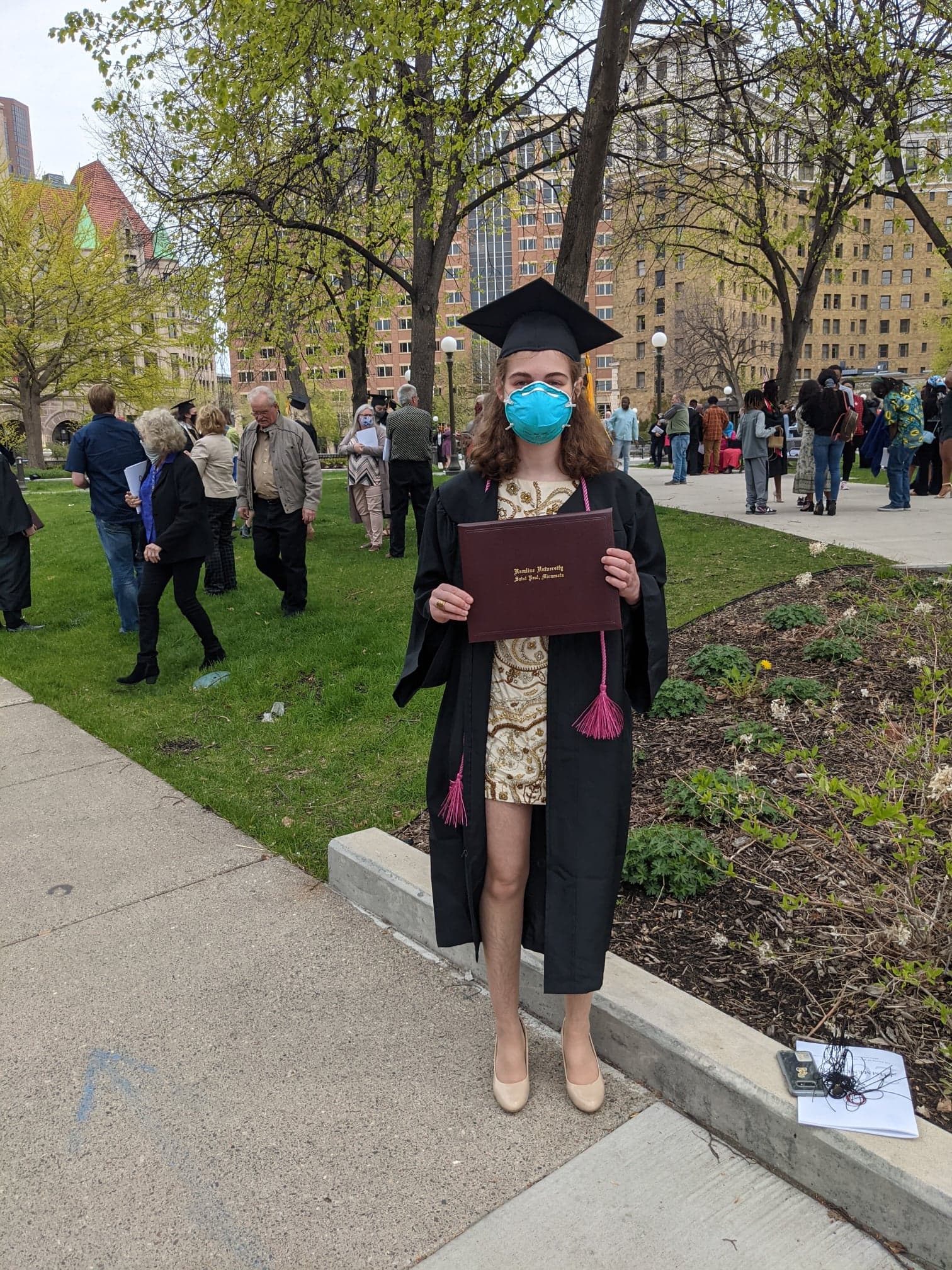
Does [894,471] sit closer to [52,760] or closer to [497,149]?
[497,149]

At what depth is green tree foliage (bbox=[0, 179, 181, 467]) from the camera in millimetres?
36938

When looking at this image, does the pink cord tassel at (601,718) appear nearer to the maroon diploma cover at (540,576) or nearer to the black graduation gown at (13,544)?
the maroon diploma cover at (540,576)

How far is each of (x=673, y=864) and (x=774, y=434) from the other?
1119 centimetres

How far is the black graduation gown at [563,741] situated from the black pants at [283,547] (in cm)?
590

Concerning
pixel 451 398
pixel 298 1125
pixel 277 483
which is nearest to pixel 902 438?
pixel 277 483

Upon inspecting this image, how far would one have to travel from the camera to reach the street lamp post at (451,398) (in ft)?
81.5

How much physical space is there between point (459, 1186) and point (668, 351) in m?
93.9

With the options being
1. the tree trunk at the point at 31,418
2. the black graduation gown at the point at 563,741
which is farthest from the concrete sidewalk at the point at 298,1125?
the tree trunk at the point at 31,418

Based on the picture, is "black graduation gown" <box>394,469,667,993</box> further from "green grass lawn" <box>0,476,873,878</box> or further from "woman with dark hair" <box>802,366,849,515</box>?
"woman with dark hair" <box>802,366,849,515</box>

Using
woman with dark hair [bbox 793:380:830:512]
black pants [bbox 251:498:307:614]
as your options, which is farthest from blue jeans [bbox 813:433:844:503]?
black pants [bbox 251:498:307:614]

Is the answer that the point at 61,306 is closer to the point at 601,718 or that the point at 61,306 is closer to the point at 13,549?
the point at 13,549

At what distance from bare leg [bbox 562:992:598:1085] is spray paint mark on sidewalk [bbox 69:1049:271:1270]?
92cm

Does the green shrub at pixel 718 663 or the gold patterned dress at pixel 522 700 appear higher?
the gold patterned dress at pixel 522 700

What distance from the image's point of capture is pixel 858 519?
11898 mm
